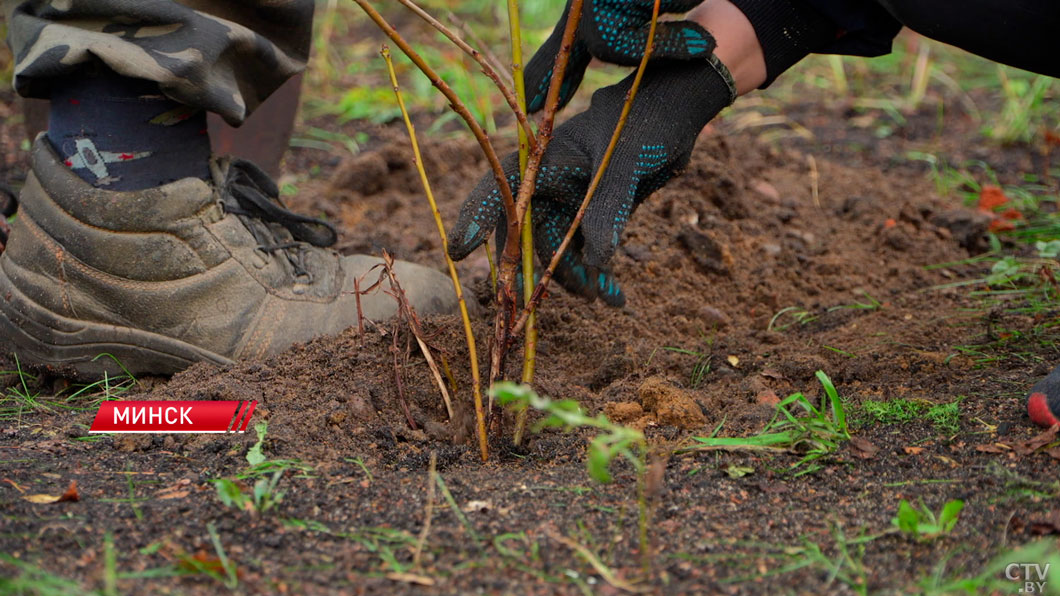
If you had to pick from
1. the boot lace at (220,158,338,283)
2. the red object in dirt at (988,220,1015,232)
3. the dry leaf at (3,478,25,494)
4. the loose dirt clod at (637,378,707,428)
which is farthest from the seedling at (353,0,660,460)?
the red object in dirt at (988,220,1015,232)

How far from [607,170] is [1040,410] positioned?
0.83 meters

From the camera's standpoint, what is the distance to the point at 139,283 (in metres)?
1.86

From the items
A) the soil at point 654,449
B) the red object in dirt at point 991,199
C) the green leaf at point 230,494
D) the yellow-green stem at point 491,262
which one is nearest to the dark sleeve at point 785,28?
the soil at point 654,449

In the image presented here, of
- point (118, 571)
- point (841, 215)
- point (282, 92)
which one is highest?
point (282, 92)

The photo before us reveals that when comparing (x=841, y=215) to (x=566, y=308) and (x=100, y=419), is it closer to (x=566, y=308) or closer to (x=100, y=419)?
(x=566, y=308)

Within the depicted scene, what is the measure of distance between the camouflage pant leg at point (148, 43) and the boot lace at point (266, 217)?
16cm

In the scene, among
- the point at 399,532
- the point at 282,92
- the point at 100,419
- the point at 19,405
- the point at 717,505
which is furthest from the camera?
the point at 282,92

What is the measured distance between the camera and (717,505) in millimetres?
1377

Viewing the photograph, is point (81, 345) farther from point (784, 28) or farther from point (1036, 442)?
point (1036, 442)

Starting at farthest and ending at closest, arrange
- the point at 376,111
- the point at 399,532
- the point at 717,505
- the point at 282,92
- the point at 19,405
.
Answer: the point at 376,111 < the point at 282,92 < the point at 19,405 < the point at 717,505 < the point at 399,532

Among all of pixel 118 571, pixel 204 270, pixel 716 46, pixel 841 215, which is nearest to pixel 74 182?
pixel 204 270

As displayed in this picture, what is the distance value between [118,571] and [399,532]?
0.35 m

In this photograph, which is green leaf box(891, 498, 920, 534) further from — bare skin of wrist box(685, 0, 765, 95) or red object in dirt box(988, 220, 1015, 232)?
red object in dirt box(988, 220, 1015, 232)

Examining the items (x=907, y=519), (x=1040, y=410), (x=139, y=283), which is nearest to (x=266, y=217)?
(x=139, y=283)
